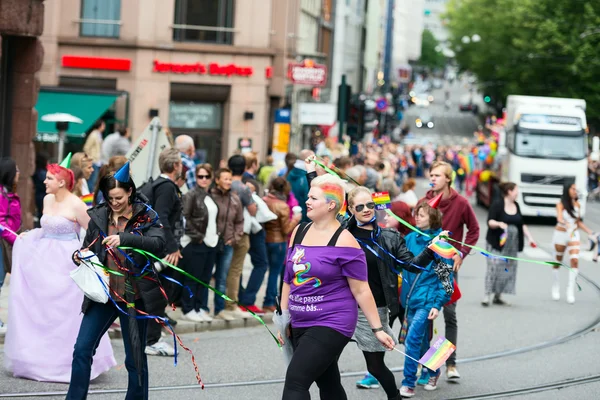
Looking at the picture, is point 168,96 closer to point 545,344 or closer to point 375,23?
point 545,344

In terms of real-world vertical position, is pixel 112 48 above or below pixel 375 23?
below

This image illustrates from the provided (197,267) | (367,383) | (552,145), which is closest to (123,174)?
(367,383)

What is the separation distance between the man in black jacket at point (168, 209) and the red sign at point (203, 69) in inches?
803

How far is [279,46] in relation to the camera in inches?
1228

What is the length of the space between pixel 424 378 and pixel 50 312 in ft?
9.67

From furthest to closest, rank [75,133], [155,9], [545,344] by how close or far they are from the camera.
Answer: [155,9] → [75,133] → [545,344]

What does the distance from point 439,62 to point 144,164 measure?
190296mm

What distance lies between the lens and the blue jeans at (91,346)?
689 centimetres

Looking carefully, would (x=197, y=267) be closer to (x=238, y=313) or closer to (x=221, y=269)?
(x=221, y=269)

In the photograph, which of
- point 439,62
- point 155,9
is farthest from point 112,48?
point 439,62

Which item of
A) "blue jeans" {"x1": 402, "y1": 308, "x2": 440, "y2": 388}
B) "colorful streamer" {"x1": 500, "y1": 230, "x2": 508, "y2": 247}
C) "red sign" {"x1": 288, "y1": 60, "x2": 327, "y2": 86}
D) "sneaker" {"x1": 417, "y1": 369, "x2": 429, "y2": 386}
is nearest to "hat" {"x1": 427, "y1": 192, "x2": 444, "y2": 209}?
"blue jeans" {"x1": 402, "y1": 308, "x2": 440, "y2": 388}

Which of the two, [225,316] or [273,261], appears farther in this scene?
[273,261]

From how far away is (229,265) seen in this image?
473 inches

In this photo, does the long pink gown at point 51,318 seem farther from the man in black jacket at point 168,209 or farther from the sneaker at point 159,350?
the sneaker at point 159,350
